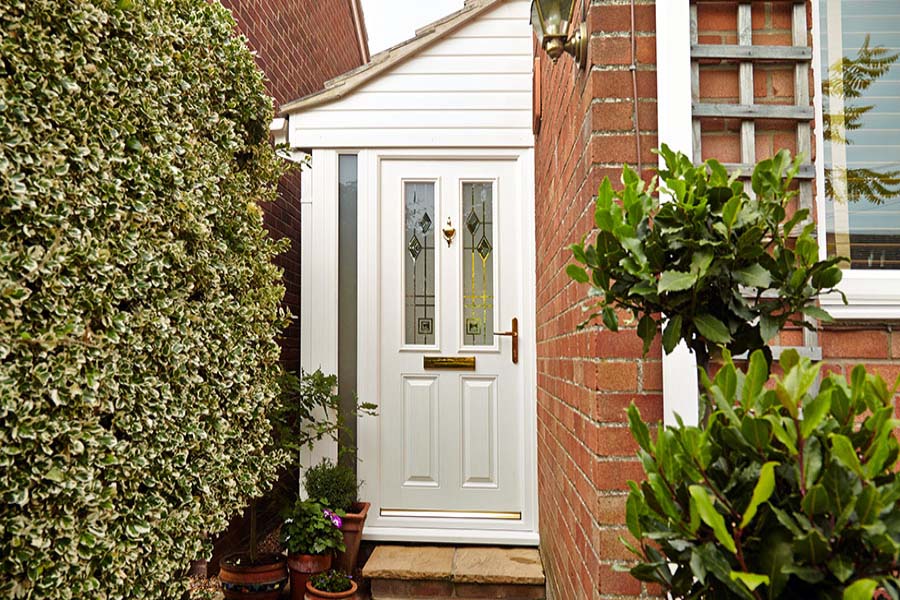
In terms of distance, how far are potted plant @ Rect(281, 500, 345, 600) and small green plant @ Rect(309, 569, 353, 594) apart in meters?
0.10

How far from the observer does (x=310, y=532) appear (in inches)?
122

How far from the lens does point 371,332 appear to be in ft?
12.2

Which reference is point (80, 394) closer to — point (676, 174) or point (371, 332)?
point (676, 174)

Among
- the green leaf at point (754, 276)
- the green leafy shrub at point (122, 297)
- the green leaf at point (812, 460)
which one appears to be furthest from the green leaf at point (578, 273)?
the green leafy shrub at point (122, 297)

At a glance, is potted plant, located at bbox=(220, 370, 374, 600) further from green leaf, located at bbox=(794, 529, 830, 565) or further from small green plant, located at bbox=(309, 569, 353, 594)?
green leaf, located at bbox=(794, 529, 830, 565)

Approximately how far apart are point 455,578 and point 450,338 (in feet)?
4.15

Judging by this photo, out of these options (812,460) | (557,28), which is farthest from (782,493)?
(557,28)

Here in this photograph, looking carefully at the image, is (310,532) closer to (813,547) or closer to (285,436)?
(285,436)

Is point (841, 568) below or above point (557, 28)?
below

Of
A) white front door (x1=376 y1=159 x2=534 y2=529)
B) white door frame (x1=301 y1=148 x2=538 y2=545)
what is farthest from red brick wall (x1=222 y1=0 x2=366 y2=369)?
white front door (x1=376 y1=159 x2=534 y2=529)

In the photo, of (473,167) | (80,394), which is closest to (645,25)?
(80,394)

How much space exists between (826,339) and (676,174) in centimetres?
80

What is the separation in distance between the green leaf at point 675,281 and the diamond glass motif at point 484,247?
2.74 metres

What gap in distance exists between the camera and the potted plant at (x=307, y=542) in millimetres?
3082
